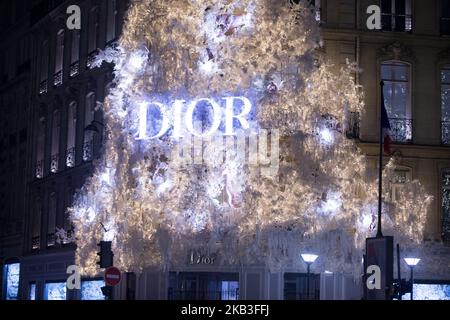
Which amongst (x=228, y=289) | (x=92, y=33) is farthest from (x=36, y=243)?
(x=228, y=289)

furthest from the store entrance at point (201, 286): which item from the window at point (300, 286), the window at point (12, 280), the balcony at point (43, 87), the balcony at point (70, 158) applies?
the window at point (12, 280)

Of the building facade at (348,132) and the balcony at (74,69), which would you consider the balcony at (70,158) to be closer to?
the building facade at (348,132)

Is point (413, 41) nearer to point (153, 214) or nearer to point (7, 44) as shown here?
point (153, 214)

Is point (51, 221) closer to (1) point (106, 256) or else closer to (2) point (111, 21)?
(2) point (111, 21)

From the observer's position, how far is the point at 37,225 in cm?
4722

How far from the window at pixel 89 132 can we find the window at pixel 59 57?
387cm

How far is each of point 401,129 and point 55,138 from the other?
15599 millimetres

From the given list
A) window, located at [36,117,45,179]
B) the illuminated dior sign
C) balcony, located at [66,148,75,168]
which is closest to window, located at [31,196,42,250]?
window, located at [36,117,45,179]

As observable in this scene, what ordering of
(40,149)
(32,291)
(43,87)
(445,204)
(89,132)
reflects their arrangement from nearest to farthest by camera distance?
(445,204), (89,132), (32,291), (40,149), (43,87)

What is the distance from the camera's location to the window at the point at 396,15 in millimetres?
37625

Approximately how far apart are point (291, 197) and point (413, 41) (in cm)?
1170

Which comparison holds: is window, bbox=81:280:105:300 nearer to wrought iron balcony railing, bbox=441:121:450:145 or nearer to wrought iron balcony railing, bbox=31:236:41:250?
wrought iron balcony railing, bbox=31:236:41:250
